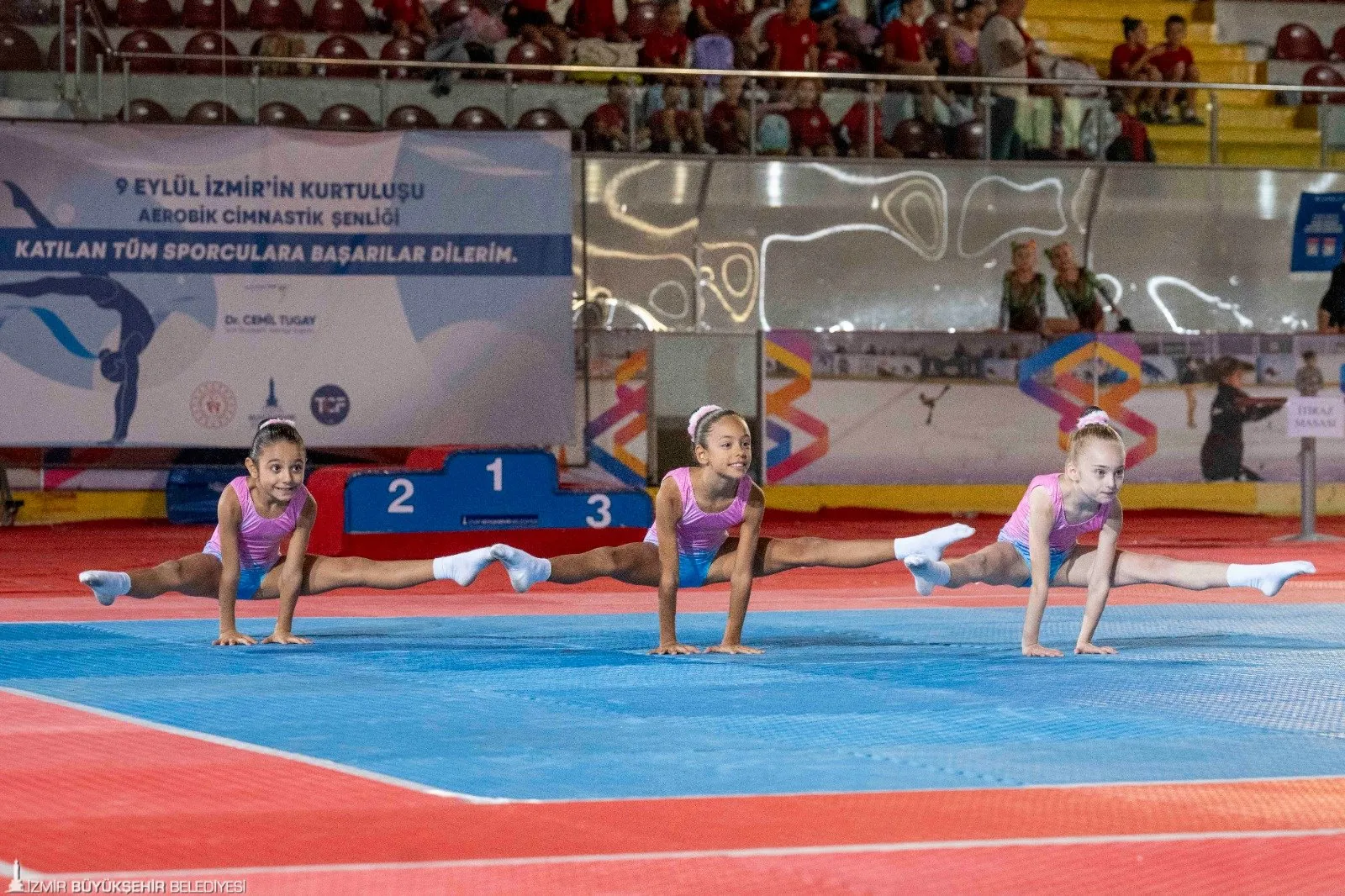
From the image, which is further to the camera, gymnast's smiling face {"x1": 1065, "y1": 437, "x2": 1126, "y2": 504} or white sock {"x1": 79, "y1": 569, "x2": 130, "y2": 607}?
white sock {"x1": 79, "y1": 569, "x2": 130, "y2": 607}

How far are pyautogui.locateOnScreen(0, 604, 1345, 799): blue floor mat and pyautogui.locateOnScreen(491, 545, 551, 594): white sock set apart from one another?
1.11ft

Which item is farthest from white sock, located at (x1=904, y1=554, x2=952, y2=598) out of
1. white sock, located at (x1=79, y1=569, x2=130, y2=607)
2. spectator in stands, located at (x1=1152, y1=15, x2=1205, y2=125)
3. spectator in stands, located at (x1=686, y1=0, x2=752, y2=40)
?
spectator in stands, located at (x1=1152, y1=15, x2=1205, y2=125)

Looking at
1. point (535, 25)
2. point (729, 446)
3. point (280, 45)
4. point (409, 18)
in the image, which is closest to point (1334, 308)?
point (535, 25)

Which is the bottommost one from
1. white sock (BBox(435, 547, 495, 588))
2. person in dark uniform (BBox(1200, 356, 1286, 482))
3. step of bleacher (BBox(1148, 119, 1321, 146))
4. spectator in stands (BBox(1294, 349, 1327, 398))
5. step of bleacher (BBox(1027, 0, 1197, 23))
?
person in dark uniform (BBox(1200, 356, 1286, 482))

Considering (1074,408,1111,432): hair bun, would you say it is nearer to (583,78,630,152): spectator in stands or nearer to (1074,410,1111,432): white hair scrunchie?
(1074,410,1111,432): white hair scrunchie

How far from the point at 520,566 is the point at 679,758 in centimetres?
302

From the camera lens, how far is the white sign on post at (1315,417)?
1662cm

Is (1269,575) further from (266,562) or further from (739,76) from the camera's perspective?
(739,76)

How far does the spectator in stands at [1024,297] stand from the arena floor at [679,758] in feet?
31.6

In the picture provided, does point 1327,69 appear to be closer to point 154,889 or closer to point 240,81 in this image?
point 240,81

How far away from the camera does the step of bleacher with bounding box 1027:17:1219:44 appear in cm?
2438

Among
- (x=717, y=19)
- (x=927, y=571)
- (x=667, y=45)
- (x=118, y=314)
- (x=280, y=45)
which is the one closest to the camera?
(x=927, y=571)

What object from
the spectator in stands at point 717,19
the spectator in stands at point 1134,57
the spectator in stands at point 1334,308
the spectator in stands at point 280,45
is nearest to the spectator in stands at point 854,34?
the spectator in stands at point 717,19

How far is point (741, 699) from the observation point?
23.1 feet
